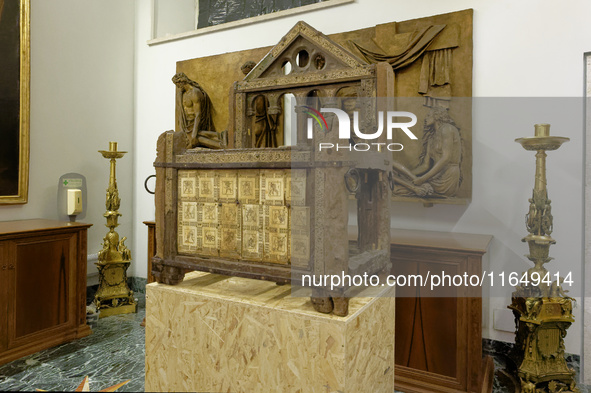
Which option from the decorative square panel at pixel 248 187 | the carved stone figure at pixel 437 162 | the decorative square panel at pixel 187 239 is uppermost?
the carved stone figure at pixel 437 162

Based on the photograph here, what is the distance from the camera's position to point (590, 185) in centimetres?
311

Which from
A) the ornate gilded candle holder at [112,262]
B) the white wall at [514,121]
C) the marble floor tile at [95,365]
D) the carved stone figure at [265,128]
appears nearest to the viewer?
the marble floor tile at [95,365]

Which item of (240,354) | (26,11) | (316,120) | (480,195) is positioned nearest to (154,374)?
(240,354)

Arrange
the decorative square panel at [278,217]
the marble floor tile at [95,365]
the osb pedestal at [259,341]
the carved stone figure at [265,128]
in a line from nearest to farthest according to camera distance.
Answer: the osb pedestal at [259,341]
the decorative square panel at [278,217]
the marble floor tile at [95,365]
the carved stone figure at [265,128]

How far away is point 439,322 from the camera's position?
2.87 meters

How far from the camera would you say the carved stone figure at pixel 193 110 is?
14.0 feet

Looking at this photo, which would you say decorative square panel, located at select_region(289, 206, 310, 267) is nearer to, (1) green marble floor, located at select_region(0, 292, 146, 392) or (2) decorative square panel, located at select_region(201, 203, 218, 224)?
(2) decorative square panel, located at select_region(201, 203, 218, 224)

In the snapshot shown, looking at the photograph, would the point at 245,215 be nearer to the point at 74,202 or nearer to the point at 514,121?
the point at 514,121

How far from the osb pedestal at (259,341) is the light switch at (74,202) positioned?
9.61 feet

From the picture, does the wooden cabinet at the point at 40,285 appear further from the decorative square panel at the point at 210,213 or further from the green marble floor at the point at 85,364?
the decorative square panel at the point at 210,213

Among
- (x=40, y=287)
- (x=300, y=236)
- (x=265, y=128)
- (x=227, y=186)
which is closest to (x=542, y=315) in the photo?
(x=300, y=236)

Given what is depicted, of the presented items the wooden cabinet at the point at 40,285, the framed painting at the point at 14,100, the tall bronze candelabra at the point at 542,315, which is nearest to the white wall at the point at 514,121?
the tall bronze candelabra at the point at 542,315

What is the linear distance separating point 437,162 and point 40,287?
3558 mm

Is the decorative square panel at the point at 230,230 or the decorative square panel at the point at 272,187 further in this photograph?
the decorative square panel at the point at 230,230
